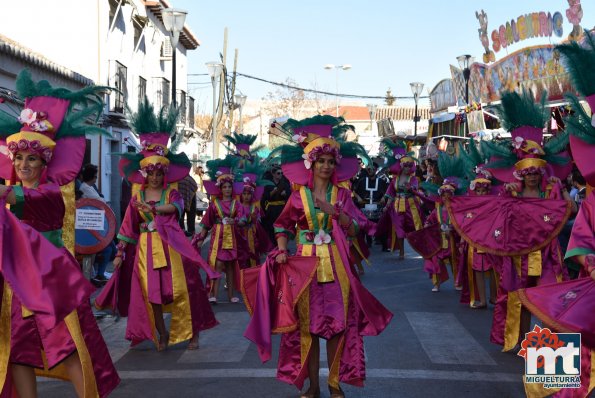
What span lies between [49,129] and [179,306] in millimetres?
2904

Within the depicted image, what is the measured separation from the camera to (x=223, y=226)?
451 inches

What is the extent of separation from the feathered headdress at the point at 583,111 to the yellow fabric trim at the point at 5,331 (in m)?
3.40

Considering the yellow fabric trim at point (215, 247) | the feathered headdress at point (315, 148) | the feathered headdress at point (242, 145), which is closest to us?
the feathered headdress at point (315, 148)

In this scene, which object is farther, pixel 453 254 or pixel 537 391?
pixel 453 254

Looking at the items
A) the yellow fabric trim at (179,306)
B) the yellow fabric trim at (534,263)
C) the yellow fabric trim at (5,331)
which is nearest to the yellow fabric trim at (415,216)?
the yellow fabric trim at (534,263)

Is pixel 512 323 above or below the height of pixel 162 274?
below

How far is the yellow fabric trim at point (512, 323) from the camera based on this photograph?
761 centimetres

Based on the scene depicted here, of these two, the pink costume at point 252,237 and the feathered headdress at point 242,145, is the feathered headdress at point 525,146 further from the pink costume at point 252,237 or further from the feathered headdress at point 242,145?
the feathered headdress at point 242,145

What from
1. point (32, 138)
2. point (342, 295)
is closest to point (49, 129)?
point (32, 138)

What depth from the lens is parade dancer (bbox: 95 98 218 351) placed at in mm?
7988

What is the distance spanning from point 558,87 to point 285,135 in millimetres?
14578

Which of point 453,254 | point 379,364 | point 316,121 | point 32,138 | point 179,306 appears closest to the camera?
point 32,138

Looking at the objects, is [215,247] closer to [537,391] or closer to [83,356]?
[83,356]

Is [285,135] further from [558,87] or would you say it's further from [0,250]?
[558,87]
